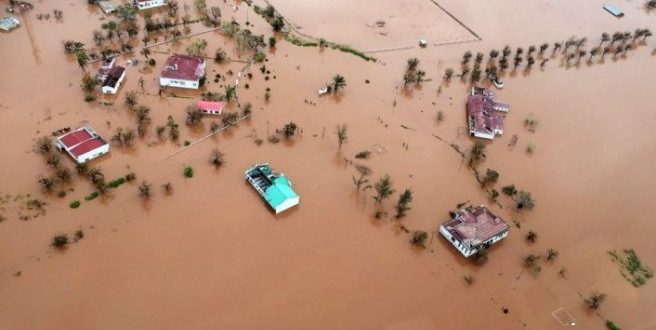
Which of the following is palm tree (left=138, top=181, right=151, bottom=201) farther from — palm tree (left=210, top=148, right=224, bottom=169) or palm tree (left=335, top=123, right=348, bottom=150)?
palm tree (left=335, top=123, right=348, bottom=150)

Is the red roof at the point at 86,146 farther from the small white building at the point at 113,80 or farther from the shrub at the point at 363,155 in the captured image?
the shrub at the point at 363,155

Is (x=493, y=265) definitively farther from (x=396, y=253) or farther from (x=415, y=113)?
(x=415, y=113)

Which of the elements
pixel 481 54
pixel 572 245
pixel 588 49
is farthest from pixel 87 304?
pixel 588 49

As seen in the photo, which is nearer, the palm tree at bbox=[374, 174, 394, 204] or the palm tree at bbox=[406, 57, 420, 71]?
the palm tree at bbox=[374, 174, 394, 204]

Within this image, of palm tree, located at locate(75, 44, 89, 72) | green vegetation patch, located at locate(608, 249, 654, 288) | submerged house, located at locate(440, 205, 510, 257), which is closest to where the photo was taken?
submerged house, located at locate(440, 205, 510, 257)

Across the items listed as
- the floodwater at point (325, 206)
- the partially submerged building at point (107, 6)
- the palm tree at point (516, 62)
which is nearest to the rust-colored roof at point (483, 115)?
the floodwater at point (325, 206)

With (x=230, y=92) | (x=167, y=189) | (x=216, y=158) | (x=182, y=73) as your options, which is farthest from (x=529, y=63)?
(x=167, y=189)

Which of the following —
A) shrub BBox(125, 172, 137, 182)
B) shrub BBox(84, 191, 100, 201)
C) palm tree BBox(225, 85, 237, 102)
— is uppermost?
palm tree BBox(225, 85, 237, 102)

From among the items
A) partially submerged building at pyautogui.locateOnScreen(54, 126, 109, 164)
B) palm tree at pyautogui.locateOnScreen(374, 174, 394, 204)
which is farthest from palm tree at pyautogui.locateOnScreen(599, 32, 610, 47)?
partially submerged building at pyautogui.locateOnScreen(54, 126, 109, 164)

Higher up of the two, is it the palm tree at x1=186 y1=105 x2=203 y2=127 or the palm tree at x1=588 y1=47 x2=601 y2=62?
the palm tree at x1=588 y1=47 x2=601 y2=62
